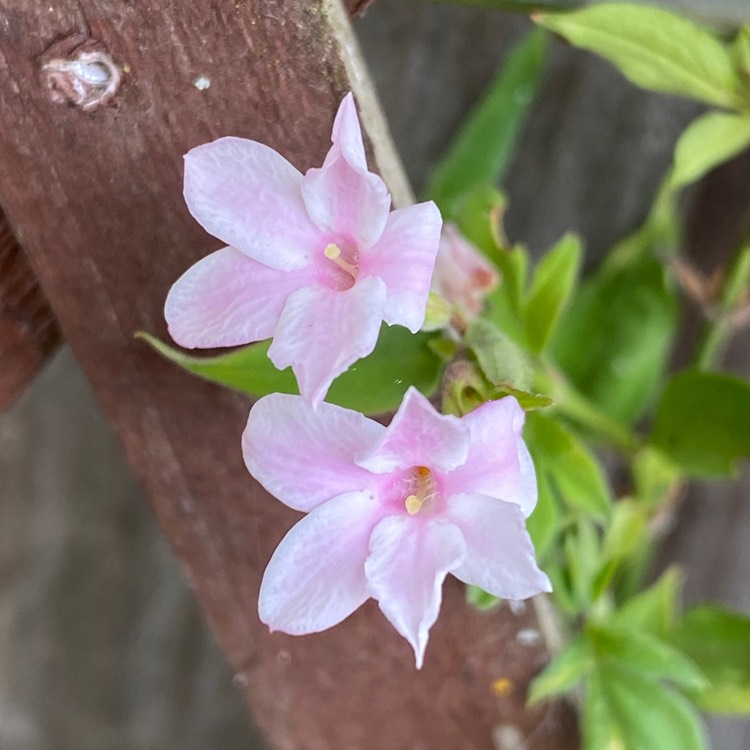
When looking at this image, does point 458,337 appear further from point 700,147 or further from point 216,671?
point 216,671

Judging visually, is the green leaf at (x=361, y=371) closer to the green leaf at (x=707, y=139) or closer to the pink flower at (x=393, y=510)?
the pink flower at (x=393, y=510)

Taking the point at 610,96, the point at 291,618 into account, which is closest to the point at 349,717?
the point at 291,618

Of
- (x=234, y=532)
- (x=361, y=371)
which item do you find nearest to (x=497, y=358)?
(x=361, y=371)

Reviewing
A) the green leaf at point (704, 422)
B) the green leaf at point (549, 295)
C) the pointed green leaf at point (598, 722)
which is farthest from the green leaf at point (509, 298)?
the pointed green leaf at point (598, 722)

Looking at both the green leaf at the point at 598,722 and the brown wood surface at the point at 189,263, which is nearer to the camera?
the brown wood surface at the point at 189,263

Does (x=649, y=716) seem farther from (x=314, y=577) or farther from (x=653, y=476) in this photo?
(x=314, y=577)

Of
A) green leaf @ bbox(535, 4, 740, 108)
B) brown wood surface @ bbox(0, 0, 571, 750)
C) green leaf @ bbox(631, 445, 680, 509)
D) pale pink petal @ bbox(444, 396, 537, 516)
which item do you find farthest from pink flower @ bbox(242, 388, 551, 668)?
green leaf @ bbox(631, 445, 680, 509)

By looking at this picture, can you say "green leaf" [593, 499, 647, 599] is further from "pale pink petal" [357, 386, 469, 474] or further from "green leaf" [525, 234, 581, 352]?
"pale pink petal" [357, 386, 469, 474]
